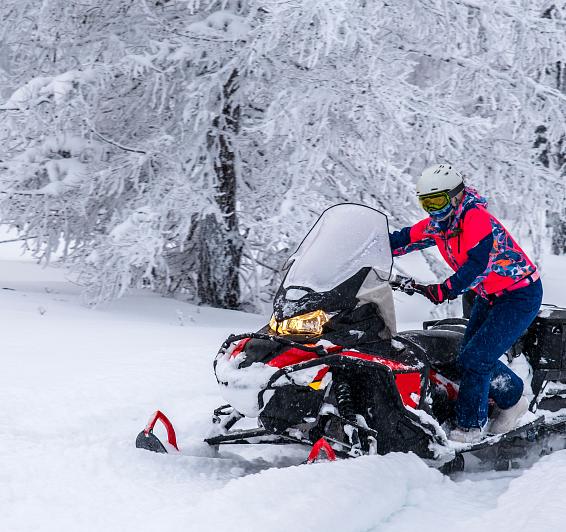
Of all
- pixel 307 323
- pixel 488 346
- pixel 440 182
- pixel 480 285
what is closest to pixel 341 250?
pixel 307 323

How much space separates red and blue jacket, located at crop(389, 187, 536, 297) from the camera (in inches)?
169

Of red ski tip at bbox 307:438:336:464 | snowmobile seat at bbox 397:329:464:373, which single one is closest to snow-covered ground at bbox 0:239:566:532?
red ski tip at bbox 307:438:336:464

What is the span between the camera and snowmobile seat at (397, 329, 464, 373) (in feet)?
15.1

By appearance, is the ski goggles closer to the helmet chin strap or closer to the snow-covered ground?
the helmet chin strap

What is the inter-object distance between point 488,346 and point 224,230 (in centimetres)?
539

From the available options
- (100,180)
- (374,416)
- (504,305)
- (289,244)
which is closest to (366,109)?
(289,244)

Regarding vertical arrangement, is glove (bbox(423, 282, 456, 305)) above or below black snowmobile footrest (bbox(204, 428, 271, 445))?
above

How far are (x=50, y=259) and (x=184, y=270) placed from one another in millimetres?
1712

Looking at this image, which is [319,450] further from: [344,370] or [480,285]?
[480,285]

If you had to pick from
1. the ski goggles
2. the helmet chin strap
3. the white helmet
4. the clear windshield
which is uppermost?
the white helmet

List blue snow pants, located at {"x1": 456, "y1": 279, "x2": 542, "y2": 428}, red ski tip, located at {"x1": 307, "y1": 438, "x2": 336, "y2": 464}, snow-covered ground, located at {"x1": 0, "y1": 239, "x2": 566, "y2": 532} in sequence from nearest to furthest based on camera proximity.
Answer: snow-covered ground, located at {"x1": 0, "y1": 239, "x2": 566, "y2": 532}
red ski tip, located at {"x1": 307, "y1": 438, "x2": 336, "y2": 464}
blue snow pants, located at {"x1": 456, "y1": 279, "x2": 542, "y2": 428}

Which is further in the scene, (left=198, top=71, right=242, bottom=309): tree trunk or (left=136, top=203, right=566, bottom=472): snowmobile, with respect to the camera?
(left=198, top=71, right=242, bottom=309): tree trunk

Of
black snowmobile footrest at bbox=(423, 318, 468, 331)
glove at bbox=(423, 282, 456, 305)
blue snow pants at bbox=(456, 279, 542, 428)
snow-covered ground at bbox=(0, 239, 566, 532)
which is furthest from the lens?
black snowmobile footrest at bbox=(423, 318, 468, 331)

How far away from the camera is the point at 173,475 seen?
13.3 feet
